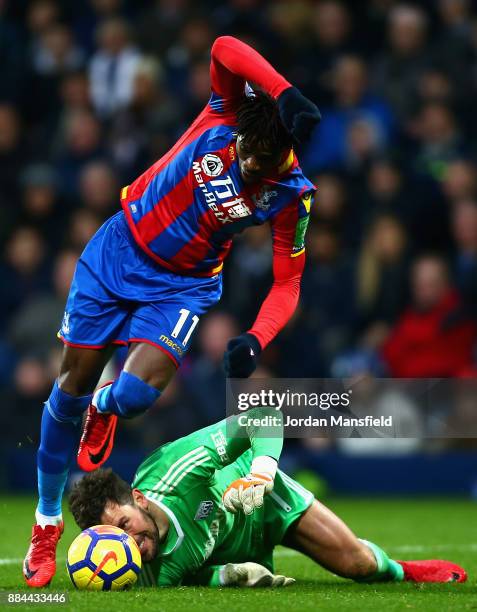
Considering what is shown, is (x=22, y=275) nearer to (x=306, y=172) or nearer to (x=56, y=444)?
(x=306, y=172)

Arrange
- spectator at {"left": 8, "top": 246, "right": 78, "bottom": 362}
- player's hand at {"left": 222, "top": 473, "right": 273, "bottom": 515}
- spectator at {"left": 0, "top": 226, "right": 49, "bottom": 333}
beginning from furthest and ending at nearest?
spectator at {"left": 0, "top": 226, "right": 49, "bottom": 333} < spectator at {"left": 8, "top": 246, "right": 78, "bottom": 362} < player's hand at {"left": 222, "top": 473, "right": 273, "bottom": 515}

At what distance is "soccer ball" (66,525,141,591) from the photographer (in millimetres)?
4852

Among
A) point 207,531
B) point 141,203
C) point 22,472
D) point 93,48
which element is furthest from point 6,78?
point 207,531

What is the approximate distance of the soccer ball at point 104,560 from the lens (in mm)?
4852

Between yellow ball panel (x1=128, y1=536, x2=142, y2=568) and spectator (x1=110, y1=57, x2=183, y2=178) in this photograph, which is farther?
spectator (x1=110, y1=57, x2=183, y2=178)

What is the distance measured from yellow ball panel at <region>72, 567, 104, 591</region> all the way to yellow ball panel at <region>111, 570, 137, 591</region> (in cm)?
5

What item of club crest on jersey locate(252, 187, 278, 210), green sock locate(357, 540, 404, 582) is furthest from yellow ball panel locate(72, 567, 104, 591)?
club crest on jersey locate(252, 187, 278, 210)

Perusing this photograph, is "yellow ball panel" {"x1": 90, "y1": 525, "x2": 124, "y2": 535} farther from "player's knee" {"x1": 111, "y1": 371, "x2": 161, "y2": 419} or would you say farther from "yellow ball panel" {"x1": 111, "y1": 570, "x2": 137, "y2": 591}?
"player's knee" {"x1": 111, "y1": 371, "x2": 161, "y2": 419}

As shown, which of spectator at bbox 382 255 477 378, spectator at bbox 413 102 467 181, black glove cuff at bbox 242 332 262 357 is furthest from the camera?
spectator at bbox 413 102 467 181

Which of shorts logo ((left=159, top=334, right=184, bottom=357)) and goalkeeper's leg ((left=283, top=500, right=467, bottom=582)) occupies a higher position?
shorts logo ((left=159, top=334, right=184, bottom=357))

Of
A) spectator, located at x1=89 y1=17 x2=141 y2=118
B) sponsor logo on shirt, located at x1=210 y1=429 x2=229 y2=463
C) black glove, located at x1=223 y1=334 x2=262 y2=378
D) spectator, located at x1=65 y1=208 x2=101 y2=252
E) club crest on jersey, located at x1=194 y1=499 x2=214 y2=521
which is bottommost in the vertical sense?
club crest on jersey, located at x1=194 y1=499 x2=214 y2=521

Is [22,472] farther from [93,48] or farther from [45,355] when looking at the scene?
[93,48]

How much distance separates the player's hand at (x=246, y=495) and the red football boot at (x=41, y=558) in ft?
3.18

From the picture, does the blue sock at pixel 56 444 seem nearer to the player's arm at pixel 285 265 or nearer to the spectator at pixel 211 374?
the player's arm at pixel 285 265
